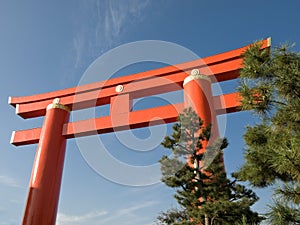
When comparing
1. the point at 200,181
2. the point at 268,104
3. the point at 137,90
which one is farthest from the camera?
the point at 137,90

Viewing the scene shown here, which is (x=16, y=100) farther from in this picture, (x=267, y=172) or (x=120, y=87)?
(x=267, y=172)

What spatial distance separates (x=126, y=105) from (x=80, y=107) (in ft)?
5.42

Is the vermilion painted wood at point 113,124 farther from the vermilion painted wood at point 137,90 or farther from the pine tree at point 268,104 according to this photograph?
the pine tree at point 268,104

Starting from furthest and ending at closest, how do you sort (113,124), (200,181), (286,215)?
(113,124) → (200,181) → (286,215)

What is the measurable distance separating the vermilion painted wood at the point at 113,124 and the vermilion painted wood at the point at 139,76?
0.79 metres

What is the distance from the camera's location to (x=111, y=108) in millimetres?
→ 7070

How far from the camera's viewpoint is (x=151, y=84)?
6879mm

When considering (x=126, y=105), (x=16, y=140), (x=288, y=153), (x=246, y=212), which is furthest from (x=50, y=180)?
(x=288, y=153)

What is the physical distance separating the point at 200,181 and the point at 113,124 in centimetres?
326

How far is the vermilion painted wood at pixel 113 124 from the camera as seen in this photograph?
601cm

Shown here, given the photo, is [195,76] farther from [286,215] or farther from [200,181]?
[286,215]

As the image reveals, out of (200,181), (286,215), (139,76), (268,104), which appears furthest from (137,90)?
(286,215)

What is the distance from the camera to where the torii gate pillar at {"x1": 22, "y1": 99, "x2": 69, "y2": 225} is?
6320mm

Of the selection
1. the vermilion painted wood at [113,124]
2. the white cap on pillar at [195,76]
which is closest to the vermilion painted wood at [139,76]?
the white cap on pillar at [195,76]
